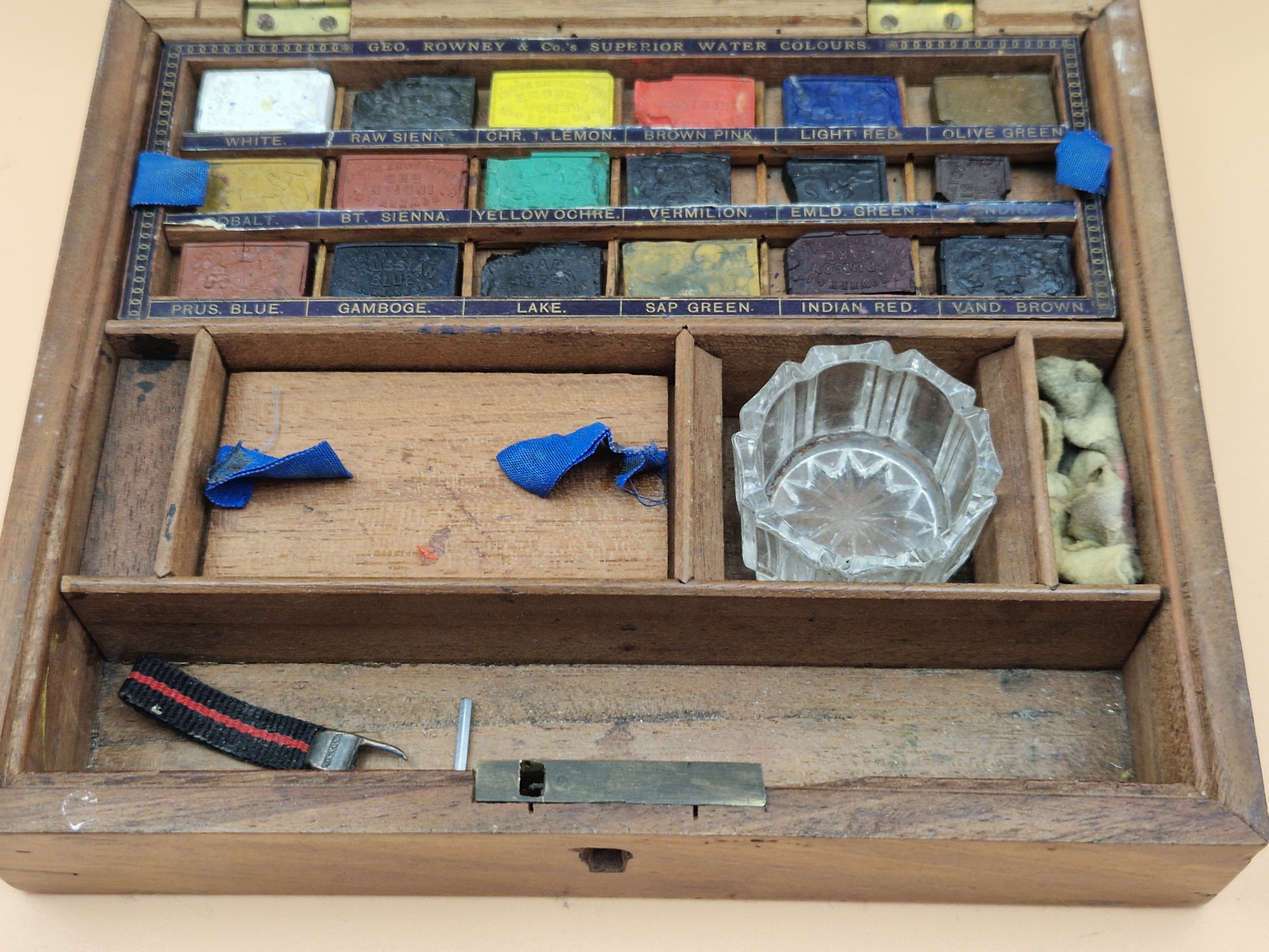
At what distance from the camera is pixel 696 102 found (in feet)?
5.13

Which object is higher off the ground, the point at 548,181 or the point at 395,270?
the point at 548,181

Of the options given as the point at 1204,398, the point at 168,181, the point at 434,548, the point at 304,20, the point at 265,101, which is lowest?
the point at 434,548

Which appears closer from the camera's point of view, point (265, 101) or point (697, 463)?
point (697, 463)

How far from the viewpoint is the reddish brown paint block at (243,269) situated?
144 cm

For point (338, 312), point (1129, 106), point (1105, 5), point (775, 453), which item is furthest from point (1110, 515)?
point (338, 312)

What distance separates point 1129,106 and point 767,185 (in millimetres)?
453

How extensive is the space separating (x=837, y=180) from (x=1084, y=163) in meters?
0.30

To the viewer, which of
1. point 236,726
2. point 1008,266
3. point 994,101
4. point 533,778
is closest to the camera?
point 533,778

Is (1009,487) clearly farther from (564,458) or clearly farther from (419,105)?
(419,105)

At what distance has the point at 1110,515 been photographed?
4.25ft

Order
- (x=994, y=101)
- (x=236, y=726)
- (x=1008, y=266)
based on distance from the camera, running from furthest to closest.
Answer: (x=994, y=101) → (x=1008, y=266) → (x=236, y=726)

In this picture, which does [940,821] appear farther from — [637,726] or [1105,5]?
[1105,5]

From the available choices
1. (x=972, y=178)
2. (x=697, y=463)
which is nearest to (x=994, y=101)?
(x=972, y=178)

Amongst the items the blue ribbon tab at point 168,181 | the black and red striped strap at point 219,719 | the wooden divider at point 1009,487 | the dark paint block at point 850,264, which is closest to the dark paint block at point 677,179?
the dark paint block at point 850,264
